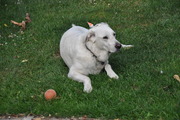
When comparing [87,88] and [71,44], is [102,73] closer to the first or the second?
[87,88]

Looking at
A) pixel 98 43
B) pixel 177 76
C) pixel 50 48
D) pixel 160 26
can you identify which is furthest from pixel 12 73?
pixel 160 26

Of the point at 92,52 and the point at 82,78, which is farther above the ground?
the point at 92,52

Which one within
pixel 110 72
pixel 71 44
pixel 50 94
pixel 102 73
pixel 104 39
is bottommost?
pixel 102 73

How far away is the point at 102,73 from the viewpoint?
5.82 metres

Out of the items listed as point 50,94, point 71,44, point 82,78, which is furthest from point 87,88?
point 71,44

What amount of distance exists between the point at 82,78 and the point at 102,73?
1.58 ft

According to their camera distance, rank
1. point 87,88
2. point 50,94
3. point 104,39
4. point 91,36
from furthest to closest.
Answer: point 91,36 < point 104,39 < point 87,88 < point 50,94

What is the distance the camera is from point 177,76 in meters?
5.14

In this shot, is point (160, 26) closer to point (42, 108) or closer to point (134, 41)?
point (134, 41)

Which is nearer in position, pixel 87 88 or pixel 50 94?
pixel 50 94

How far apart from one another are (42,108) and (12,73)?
178 centimetres

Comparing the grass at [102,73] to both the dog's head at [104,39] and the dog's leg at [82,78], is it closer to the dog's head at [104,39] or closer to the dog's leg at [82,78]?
the dog's leg at [82,78]

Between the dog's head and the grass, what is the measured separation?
536 millimetres

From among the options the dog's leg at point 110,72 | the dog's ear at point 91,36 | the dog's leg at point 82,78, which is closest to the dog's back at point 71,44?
the dog's ear at point 91,36
